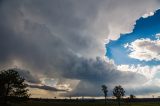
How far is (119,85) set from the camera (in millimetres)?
167375

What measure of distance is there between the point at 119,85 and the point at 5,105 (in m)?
106

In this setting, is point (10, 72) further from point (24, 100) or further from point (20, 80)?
point (24, 100)

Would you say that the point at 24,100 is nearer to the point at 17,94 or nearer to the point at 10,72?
the point at 17,94

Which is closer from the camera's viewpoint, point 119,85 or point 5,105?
point 5,105

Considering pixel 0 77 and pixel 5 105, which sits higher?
pixel 0 77

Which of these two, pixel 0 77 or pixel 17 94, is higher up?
pixel 0 77

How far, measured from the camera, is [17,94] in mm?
73812

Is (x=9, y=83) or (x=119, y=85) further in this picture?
(x=119, y=85)

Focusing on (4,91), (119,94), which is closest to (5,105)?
(4,91)

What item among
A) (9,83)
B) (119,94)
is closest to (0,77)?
(9,83)

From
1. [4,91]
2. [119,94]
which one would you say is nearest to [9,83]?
[4,91]

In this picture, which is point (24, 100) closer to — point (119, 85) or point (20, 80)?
point (20, 80)

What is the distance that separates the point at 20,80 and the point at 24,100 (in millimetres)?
6133

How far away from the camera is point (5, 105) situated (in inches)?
2862
